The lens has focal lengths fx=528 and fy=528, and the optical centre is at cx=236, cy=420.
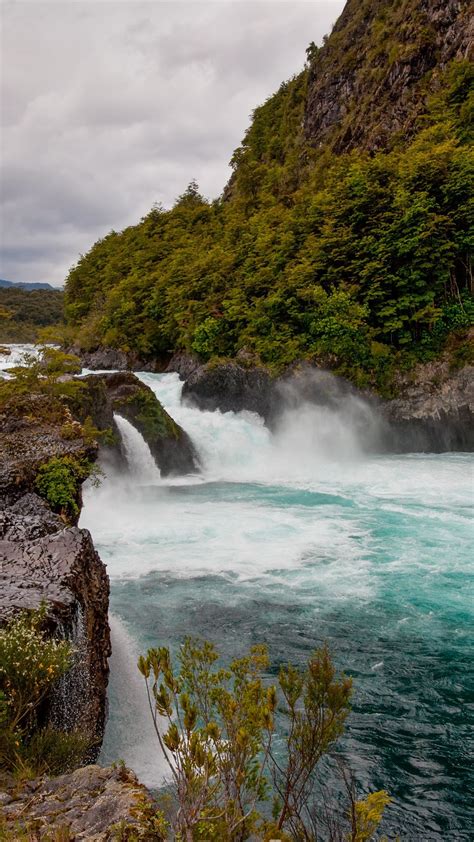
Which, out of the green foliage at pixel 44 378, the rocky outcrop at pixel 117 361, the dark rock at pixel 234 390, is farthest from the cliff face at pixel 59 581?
the rocky outcrop at pixel 117 361

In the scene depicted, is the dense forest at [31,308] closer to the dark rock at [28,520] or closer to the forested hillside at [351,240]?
the forested hillside at [351,240]

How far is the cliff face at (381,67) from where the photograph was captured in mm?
30359

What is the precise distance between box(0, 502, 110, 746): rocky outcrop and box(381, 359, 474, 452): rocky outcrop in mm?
18089

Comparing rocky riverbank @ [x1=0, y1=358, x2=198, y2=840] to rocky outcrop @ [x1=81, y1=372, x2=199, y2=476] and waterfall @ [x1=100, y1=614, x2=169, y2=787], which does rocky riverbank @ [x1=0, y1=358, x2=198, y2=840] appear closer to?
waterfall @ [x1=100, y1=614, x2=169, y2=787]

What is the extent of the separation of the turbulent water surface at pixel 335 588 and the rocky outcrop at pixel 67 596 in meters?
0.80

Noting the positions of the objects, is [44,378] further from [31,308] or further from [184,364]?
[31,308]

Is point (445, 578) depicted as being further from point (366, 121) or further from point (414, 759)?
point (366, 121)

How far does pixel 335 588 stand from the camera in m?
10.5

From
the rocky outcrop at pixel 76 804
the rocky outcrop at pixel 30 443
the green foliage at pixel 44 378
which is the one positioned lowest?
the rocky outcrop at pixel 76 804

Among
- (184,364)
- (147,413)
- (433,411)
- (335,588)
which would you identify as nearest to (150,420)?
(147,413)

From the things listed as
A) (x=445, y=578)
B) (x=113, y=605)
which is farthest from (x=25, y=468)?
(x=445, y=578)

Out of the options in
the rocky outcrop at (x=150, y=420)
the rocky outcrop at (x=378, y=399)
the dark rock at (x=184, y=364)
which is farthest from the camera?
the dark rock at (x=184, y=364)

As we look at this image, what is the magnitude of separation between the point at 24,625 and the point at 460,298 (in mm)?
23274

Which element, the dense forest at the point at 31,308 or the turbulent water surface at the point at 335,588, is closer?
the turbulent water surface at the point at 335,588
